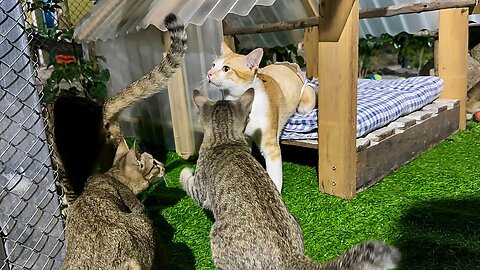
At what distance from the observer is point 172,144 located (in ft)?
16.2

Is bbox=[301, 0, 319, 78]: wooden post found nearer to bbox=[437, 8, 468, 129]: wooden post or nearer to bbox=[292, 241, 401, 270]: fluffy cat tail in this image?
bbox=[437, 8, 468, 129]: wooden post

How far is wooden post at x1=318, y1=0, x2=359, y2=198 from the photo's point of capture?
3.13m

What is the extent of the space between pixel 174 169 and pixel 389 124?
2021 mm

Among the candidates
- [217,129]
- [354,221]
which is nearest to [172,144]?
[217,129]

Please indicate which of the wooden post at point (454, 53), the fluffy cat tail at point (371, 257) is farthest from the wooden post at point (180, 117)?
the fluffy cat tail at point (371, 257)

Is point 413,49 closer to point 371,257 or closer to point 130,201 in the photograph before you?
point 130,201

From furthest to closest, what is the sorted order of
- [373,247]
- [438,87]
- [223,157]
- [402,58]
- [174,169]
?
1. [402,58]
2. [438,87]
3. [174,169]
4. [223,157]
5. [373,247]

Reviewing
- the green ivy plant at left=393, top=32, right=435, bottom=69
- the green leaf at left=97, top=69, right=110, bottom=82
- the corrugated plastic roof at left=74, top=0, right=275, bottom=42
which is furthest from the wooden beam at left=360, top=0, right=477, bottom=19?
the green ivy plant at left=393, top=32, right=435, bottom=69

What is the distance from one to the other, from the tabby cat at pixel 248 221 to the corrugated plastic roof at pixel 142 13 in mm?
949

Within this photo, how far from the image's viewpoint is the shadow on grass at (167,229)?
2764 millimetres

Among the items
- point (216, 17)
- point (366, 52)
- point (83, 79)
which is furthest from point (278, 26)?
point (366, 52)

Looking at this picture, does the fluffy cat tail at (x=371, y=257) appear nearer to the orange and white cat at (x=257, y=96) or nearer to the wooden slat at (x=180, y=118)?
the orange and white cat at (x=257, y=96)

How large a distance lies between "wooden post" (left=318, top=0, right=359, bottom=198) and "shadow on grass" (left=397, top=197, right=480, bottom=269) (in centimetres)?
54

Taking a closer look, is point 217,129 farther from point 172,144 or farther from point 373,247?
point 172,144
